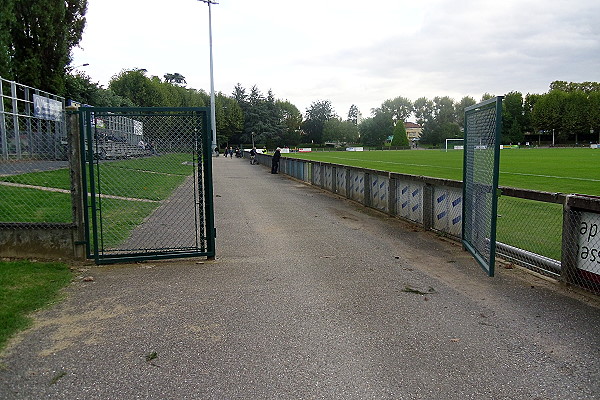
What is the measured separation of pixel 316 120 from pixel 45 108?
11217 cm

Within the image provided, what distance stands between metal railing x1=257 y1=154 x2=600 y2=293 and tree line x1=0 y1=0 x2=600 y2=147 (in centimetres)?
2394

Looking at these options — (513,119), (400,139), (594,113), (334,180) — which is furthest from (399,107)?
(334,180)

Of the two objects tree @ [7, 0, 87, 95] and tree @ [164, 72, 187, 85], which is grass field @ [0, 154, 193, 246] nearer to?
tree @ [7, 0, 87, 95]

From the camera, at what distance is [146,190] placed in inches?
669

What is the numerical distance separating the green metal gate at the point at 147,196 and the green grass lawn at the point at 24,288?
716 mm

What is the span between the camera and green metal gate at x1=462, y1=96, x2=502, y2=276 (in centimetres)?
632

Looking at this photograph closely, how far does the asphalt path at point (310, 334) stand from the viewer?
12.4 ft

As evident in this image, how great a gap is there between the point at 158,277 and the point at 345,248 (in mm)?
3200

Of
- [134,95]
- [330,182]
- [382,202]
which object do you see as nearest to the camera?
[382,202]

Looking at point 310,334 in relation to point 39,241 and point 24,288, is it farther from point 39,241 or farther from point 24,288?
point 39,241

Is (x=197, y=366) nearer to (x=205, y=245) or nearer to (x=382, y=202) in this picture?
(x=205, y=245)

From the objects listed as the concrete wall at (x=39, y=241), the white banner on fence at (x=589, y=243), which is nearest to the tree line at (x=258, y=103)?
the concrete wall at (x=39, y=241)

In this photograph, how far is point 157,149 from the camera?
31.6ft

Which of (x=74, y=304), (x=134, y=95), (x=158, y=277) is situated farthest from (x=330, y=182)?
(x=134, y=95)
